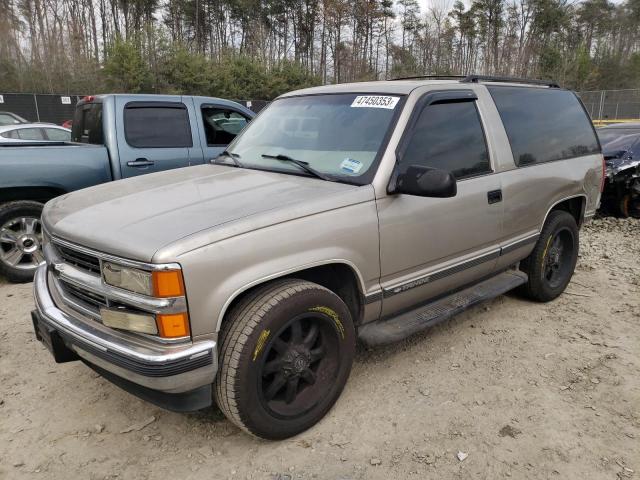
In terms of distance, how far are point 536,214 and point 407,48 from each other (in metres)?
42.4

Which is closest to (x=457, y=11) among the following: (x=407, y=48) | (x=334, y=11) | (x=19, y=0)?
(x=407, y=48)

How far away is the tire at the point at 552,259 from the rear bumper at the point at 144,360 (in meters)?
3.17

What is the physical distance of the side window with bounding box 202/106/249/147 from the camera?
6.34 m

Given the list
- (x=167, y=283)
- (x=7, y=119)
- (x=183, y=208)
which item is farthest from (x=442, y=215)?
(x=7, y=119)

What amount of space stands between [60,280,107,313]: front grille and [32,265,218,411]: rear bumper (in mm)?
93

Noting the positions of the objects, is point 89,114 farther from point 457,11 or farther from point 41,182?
point 457,11

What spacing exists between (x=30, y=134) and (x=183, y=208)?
35.1 ft

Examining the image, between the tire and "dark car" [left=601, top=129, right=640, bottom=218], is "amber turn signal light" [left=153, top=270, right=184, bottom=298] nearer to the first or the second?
the tire

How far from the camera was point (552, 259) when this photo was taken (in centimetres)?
473

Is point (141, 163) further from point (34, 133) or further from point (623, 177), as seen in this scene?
point (34, 133)

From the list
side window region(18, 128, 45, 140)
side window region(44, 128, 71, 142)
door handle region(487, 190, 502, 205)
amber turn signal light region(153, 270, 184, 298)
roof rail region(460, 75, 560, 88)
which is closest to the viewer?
amber turn signal light region(153, 270, 184, 298)

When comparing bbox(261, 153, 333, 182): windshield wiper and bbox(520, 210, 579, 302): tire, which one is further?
bbox(520, 210, 579, 302): tire

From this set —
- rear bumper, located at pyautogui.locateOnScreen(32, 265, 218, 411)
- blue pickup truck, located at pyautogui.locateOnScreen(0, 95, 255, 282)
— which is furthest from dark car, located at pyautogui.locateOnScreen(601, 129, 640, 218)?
rear bumper, located at pyautogui.locateOnScreen(32, 265, 218, 411)

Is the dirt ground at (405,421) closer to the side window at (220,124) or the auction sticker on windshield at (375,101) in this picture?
the auction sticker on windshield at (375,101)
